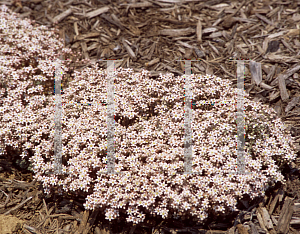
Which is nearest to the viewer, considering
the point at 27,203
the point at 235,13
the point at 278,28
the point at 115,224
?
the point at 115,224

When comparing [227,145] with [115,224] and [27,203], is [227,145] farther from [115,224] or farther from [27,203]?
[27,203]

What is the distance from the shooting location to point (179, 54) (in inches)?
283

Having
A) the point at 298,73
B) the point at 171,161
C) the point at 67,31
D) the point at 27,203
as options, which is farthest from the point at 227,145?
the point at 67,31

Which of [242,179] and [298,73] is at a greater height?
[298,73]

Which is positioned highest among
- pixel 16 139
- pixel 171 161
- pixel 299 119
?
pixel 299 119

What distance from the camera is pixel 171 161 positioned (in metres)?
4.69

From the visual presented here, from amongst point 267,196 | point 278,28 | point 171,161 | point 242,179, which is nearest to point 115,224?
point 171,161

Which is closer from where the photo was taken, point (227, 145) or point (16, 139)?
point (227, 145)

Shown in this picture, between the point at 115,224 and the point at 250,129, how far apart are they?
3.17 meters

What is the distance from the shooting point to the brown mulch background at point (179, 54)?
4.92 meters

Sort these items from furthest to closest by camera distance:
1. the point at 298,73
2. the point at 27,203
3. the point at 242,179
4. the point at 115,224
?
the point at 298,73 → the point at 27,203 → the point at 115,224 → the point at 242,179

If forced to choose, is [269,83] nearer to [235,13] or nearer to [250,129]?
[250,129]

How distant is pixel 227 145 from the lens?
499 centimetres

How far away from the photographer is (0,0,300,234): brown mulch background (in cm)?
492
